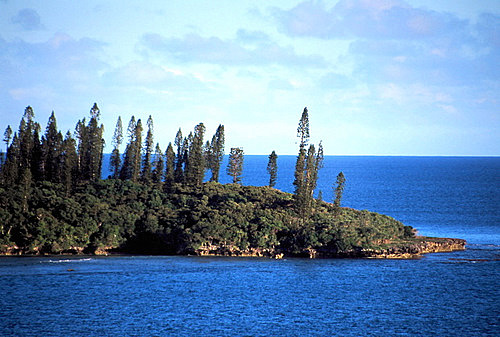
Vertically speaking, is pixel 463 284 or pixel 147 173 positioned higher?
pixel 147 173

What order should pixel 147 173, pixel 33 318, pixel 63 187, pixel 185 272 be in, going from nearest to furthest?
pixel 33 318, pixel 185 272, pixel 63 187, pixel 147 173

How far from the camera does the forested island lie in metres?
95.9

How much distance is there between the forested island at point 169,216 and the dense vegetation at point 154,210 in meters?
0.21

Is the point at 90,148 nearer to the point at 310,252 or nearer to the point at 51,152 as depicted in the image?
the point at 51,152

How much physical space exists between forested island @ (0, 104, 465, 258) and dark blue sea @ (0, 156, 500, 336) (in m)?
4.43

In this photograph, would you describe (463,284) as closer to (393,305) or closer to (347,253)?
(393,305)

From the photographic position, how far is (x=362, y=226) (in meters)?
107

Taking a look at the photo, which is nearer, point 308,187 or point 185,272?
point 185,272

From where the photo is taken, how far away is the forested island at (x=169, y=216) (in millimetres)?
95938

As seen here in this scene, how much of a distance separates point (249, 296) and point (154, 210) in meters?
44.4

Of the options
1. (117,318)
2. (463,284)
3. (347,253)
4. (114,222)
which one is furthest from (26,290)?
(463,284)

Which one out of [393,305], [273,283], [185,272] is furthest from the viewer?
[185,272]

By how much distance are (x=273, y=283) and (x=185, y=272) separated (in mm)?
15483

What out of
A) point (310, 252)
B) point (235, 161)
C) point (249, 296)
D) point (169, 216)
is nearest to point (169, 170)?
point (235, 161)
